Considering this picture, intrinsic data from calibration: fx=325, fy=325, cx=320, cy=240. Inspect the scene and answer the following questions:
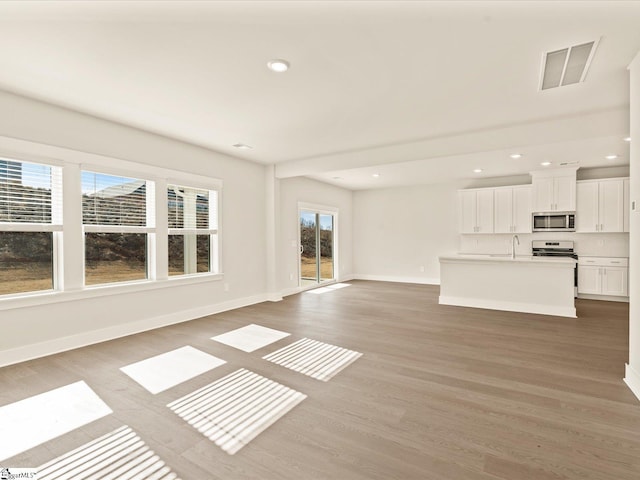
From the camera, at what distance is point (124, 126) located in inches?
165

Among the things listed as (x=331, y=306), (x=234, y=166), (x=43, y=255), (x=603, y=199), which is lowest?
(x=331, y=306)

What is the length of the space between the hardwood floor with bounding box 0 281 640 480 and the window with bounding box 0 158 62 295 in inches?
35.1

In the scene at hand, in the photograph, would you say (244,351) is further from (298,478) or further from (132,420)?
(298,478)

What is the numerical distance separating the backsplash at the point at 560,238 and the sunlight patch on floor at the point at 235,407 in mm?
6734

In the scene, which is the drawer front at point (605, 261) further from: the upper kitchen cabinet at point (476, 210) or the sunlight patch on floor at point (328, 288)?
the sunlight patch on floor at point (328, 288)

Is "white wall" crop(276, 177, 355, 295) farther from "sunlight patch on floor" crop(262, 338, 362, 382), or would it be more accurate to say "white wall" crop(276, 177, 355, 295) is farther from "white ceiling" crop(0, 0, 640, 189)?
"sunlight patch on floor" crop(262, 338, 362, 382)

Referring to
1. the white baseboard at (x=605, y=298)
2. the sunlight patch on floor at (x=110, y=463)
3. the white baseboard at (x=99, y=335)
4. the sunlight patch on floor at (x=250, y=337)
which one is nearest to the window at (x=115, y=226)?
the white baseboard at (x=99, y=335)

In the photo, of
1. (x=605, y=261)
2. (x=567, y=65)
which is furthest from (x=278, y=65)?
(x=605, y=261)

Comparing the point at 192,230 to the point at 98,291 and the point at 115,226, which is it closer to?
the point at 115,226

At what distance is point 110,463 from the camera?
183cm

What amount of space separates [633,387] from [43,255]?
5713mm

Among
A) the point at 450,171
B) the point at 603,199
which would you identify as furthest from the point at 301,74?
the point at 603,199

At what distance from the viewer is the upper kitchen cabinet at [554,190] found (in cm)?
668

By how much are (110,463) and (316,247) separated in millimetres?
6672
